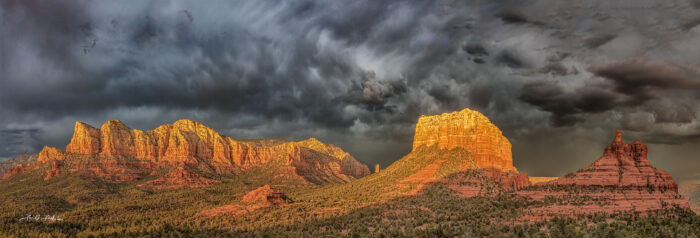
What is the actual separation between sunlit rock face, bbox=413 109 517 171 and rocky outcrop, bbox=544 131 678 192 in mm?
40134

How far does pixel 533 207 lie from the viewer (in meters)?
63.2

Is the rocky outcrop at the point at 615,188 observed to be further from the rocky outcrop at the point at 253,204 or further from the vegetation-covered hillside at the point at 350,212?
the rocky outcrop at the point at 253,204

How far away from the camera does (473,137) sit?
107375 millimetres

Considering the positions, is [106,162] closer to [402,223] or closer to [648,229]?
[402,223]

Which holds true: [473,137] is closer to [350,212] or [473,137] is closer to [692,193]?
[350,212]

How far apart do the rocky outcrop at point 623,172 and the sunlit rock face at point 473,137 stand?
40.1m

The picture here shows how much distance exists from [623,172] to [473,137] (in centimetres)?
4888

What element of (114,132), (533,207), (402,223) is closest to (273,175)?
(114,132)

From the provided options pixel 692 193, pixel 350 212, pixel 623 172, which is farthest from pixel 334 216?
pixel 692 193

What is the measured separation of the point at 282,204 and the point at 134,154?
413 feet

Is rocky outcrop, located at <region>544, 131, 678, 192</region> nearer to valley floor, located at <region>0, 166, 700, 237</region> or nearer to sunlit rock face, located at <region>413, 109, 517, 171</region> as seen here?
valley floor, located at <region>0, 166, 700, 237</region>

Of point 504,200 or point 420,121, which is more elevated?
point 420,121

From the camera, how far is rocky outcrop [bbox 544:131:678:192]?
56.2 m

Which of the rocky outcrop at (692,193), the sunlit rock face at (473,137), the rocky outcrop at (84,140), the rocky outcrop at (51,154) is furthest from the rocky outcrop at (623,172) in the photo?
the rocky outcrop at (51,154)
